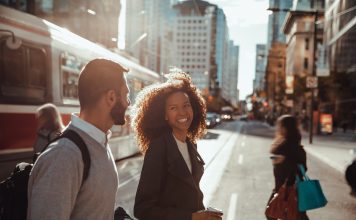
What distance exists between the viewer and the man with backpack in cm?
171

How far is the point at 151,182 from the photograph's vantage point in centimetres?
267

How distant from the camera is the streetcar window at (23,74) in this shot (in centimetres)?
818

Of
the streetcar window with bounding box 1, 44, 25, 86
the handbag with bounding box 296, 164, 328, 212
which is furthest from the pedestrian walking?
the streetcar window with bounding box 1, 44, 25, 86

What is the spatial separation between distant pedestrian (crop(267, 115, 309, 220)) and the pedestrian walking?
2754mm

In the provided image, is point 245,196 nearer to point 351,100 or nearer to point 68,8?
point 68,8

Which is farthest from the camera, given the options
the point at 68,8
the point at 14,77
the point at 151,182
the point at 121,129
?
the point at 68,8

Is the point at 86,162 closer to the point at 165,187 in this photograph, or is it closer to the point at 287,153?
the point at 165,187

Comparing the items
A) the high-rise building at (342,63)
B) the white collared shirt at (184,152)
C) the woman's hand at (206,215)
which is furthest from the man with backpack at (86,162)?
the high-rise building at (342,63)

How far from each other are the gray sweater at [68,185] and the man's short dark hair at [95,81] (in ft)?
0.64

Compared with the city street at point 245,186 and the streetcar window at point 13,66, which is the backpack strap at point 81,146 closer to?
the city street at point 245,186

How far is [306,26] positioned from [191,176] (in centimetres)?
8690

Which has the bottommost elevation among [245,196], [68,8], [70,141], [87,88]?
[245,196]

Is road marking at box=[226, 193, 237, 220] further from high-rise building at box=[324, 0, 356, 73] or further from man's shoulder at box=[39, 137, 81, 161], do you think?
high-rise building at box=[324, 0, 356, 73]

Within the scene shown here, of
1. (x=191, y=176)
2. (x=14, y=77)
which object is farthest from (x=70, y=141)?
(x=14, y=77)
